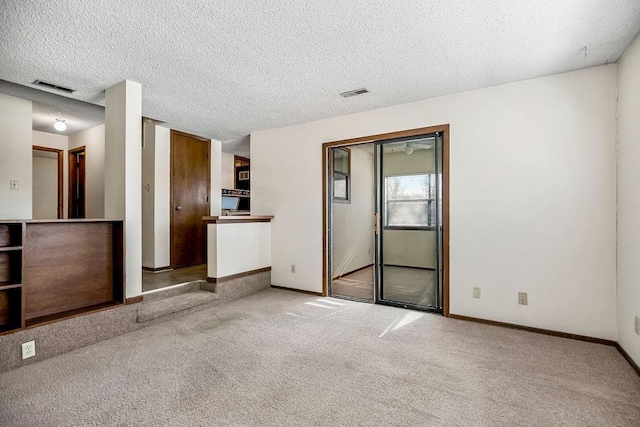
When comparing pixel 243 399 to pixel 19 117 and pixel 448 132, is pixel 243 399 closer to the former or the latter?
pixel 448 132

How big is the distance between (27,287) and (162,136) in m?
3.07

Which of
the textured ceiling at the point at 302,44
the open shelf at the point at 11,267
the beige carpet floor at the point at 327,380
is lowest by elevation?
the beige carpet floor at the point at 327,380

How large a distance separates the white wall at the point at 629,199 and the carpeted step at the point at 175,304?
3.92 meters

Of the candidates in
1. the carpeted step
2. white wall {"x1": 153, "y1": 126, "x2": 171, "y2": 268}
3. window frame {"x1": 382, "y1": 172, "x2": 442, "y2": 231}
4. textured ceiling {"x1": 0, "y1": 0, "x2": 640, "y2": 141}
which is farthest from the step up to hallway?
window frame {"x1": 382, "y1": 172, "x2": 442, "y2": 231}

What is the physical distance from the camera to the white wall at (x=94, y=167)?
5121 mm

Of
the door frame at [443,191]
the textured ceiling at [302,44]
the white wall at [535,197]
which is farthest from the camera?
the door frame at [443,191]

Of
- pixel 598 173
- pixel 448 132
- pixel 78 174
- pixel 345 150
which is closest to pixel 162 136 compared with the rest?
pixel 78 174

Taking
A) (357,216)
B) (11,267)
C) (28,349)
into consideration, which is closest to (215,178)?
(357,216)

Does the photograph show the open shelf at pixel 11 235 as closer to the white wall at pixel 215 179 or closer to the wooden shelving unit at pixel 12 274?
the wooden shelving unit at pixel 12 274

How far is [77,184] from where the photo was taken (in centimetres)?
582

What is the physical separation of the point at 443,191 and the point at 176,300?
3274mm

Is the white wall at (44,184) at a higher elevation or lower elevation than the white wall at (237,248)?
higher

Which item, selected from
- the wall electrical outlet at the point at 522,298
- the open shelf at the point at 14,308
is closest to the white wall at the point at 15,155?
the open shelf at the point at 14,308

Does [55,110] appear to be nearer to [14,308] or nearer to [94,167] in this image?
[94,167]
